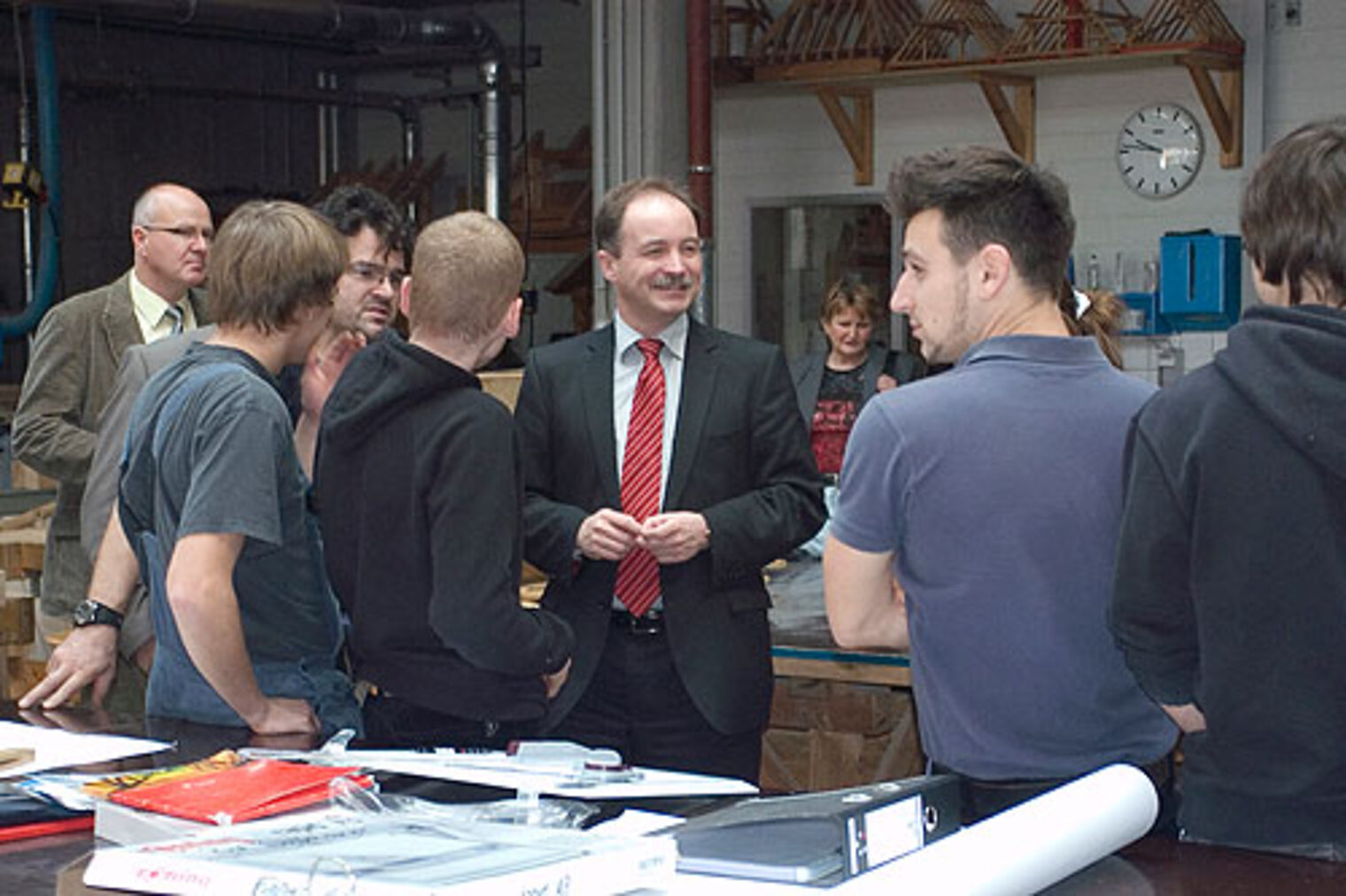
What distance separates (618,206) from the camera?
3494mm

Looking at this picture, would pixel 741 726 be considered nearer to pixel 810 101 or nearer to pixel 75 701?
pixel 75 701

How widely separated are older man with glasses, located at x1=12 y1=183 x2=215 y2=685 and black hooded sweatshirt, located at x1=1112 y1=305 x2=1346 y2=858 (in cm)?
292

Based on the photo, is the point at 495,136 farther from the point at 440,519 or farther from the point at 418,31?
the point at 440,519

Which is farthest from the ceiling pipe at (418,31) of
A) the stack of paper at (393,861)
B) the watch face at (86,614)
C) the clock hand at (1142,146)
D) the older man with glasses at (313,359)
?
the stack of paper at (393,861)

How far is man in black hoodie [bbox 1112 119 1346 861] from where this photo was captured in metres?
2.07

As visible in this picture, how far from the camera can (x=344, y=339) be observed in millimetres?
3590

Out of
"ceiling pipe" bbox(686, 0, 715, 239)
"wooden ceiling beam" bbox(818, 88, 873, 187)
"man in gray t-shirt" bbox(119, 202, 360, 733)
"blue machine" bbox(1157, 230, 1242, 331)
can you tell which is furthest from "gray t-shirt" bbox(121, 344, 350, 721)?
"wooden ceiling beam" bbox(818, 88, 873, 187)

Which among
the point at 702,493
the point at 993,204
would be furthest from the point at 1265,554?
the point at 702,493

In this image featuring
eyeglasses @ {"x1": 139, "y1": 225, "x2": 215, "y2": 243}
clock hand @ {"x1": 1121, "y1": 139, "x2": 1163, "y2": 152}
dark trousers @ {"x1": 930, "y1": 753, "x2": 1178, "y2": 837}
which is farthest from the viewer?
clock hand @ {"x1": 1121, "y1": 139, "x2": 1163, "y2": 152}

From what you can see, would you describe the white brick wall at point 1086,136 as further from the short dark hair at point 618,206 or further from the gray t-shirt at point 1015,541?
the gray t-shirt at point 1015,541

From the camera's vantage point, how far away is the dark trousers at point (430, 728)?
9.18ft

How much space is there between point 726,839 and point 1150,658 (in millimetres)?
744

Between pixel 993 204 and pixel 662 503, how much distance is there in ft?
3.81

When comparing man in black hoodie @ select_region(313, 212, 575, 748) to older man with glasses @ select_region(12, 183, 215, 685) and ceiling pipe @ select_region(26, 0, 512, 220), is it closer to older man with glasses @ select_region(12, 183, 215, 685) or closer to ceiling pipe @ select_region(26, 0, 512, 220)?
older man with glasses @ select_region(12, 183, 215, 685)
